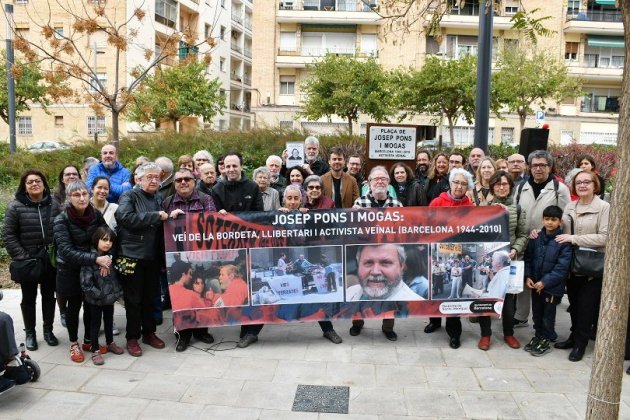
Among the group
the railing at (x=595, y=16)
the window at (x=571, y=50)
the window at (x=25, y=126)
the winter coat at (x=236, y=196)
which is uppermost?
the railing at (x=595, y=16)

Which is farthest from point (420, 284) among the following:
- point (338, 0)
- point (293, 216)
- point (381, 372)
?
point (338, 0)

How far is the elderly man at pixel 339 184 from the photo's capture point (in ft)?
22.2

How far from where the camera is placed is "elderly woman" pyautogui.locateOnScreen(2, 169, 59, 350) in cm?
520

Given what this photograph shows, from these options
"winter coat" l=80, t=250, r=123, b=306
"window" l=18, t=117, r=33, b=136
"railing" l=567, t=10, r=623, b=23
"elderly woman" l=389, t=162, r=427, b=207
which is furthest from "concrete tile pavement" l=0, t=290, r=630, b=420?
"railing" l=567, t=10, r=623, b=23

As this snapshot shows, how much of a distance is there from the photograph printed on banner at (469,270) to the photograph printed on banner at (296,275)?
1.03 metres

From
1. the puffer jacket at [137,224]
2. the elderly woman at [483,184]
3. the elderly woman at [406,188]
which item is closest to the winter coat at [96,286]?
the puffer jacket at [137,224]

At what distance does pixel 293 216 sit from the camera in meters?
5.54

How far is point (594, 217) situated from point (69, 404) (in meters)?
5.03

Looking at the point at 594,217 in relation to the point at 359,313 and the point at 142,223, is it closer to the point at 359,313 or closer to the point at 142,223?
the point at 359,313

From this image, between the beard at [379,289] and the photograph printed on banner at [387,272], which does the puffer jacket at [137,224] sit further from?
the beard at [379,289]

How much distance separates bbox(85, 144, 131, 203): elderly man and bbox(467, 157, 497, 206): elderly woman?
14.3ft

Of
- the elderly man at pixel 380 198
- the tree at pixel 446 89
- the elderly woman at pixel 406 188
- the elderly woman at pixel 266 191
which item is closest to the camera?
the elderly man at pixel 380 198

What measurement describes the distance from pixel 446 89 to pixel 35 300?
17.2 m

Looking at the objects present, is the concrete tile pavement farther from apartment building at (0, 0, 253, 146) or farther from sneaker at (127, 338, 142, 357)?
apartment building at (0, 0, 253, 146)
